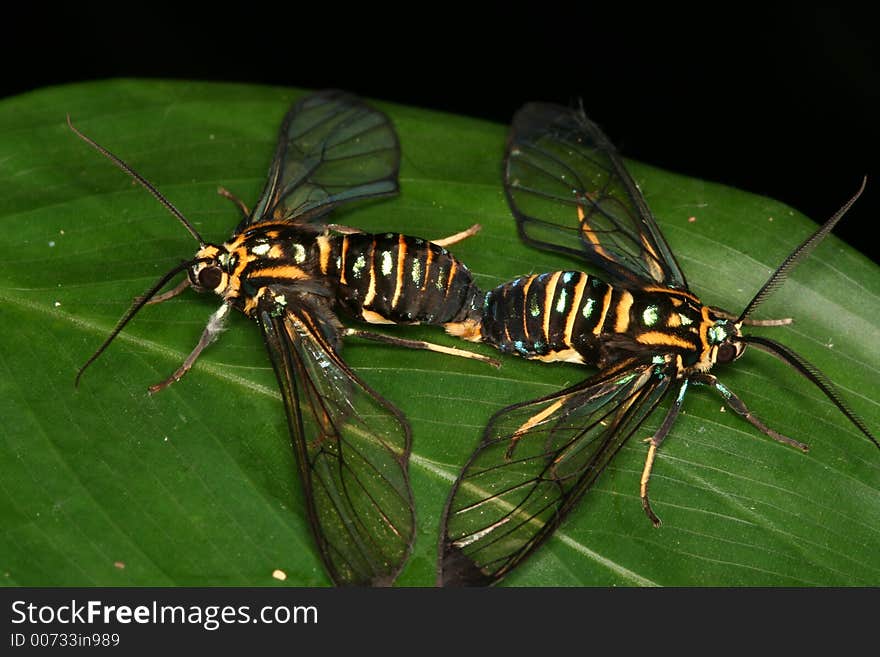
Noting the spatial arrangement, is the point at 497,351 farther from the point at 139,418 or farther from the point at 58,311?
the point at 58,311

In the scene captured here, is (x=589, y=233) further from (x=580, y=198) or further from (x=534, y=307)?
(x=534, y=307)

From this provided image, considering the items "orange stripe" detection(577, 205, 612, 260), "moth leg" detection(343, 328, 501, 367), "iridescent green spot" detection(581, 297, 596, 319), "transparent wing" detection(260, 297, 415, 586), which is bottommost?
"transparent wing" detection(260, 297, 415, 586)

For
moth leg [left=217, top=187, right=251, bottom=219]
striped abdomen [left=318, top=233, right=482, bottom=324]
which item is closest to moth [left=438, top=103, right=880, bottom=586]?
striped abdomen [left=318, top=233, right=482, bottom=324]

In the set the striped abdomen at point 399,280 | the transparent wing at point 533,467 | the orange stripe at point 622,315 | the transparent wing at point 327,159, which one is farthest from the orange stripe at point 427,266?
the orange stripe at point 622,315

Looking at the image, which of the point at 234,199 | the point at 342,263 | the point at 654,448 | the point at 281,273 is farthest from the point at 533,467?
the point at 234,199

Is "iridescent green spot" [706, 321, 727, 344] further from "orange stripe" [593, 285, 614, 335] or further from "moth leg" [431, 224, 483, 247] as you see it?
"moth leg" [431, 224, 483, 247]

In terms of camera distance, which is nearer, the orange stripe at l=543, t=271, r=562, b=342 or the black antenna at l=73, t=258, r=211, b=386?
the black antenna at l=73, t=258, r=211, b=386

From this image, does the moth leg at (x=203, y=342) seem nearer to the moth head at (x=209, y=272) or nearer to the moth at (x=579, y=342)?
the moth head at (x=209, y=272)
